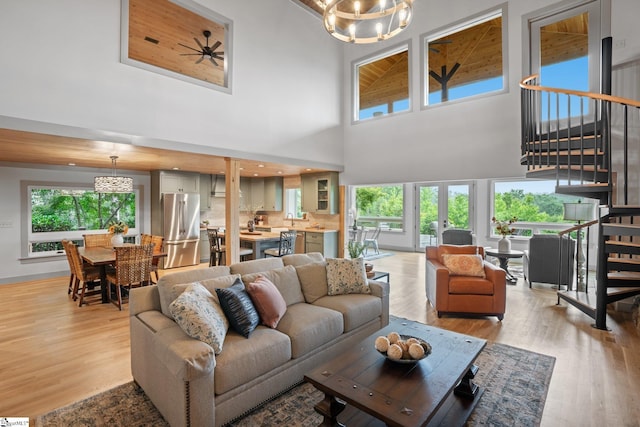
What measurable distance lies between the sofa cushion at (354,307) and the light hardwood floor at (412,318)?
1069mm

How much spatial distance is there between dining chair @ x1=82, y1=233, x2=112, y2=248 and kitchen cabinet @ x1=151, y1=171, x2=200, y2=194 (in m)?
1.67

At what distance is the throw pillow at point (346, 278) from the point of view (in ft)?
11.4

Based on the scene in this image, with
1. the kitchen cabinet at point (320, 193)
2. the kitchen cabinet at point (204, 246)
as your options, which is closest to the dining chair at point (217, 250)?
the kitchen cabinet at point (204, 246)

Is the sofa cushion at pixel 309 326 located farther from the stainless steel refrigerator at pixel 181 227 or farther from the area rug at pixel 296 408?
the stainless steel refrigerator at pixel 181 227

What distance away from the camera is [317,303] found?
3.23m

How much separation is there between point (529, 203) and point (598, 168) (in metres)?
5.07

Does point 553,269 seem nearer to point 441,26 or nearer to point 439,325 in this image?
point 439,325

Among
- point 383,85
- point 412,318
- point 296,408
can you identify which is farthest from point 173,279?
point 383,85

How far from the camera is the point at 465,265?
4160mm

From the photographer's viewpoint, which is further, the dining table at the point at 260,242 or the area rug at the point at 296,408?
the dining table at the point at 260,242

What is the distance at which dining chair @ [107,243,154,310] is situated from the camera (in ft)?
14.1

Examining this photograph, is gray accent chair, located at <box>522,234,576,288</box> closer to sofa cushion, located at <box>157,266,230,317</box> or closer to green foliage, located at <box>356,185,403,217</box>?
green foliage, located at <box>356,185,403,217</box>

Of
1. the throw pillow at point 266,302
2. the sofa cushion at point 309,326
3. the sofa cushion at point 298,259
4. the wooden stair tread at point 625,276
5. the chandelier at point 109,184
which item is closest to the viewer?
the sofa cushion at point 309,326

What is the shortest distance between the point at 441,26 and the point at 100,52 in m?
5.32
